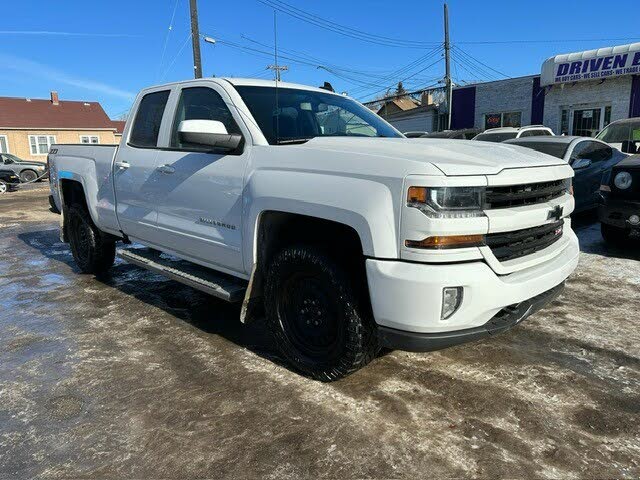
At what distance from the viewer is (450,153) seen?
283cm

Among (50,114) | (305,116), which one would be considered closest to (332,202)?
(305,116)

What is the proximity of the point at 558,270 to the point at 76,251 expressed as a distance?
5385mm

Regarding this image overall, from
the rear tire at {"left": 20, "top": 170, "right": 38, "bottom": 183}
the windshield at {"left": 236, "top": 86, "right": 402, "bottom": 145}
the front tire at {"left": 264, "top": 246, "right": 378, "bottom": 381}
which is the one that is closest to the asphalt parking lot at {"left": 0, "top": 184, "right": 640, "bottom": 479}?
the front tire at {"left": 264, "top": 246, "right": 378, "bottom": 381}

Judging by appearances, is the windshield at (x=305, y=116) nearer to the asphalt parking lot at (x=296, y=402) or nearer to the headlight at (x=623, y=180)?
the asphalt parking lot at (x=296, y=402)

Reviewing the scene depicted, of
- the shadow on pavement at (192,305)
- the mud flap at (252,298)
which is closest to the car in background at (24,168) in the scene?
the shadow on pavement at (192,305)

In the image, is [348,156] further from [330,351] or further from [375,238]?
[330,351]

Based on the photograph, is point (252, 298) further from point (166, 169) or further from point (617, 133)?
point (617, 133)

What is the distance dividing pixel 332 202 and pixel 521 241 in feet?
3.71

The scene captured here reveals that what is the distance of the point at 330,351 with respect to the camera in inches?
122

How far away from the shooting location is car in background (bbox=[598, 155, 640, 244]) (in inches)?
233

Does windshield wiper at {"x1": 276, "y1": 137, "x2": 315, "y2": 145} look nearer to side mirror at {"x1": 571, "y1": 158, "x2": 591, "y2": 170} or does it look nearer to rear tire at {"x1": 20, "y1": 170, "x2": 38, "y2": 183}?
side mirror at {"x1": 571, "y1": 158, "x2": 591, "y2": 170}

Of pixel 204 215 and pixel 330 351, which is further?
pixel 204 215

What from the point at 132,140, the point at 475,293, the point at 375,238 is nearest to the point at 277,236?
the point at 375,238

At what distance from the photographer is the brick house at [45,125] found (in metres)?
38.1
